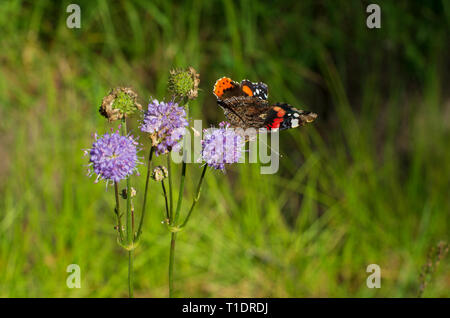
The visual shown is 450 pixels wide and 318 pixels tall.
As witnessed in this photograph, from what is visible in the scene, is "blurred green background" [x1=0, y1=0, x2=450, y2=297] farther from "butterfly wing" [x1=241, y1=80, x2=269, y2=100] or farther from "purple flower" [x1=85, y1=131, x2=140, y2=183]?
"purple flower" [x1=85, y1=131, x2=140, y2=183]

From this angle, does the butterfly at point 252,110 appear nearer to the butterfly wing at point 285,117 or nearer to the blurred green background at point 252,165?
the butterfly wing at point 285,117

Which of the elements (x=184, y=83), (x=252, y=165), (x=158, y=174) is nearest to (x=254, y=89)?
(x=184, y=83)

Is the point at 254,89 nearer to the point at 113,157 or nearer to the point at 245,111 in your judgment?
the point at 245,111

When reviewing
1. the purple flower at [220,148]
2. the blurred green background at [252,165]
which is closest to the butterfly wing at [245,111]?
the purple flower at [220,148]

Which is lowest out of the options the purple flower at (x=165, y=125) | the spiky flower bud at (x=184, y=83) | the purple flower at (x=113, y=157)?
the purple flower at (x=113, y=157)
